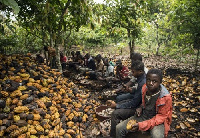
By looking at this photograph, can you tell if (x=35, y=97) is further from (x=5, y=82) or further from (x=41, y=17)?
(x=41, y=17)

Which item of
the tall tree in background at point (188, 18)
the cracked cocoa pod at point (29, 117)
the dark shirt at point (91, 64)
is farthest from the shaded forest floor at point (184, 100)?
the cracked cocoa pod at point (29, 117)

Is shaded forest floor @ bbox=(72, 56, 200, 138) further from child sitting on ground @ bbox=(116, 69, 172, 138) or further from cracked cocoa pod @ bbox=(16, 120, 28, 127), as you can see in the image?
cracked cocoa pod @ bbox=(16, 120, 28, 127)

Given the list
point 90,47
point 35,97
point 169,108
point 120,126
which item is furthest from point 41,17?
point 90,47

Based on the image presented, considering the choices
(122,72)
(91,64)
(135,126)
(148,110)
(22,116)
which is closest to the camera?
(135,126)

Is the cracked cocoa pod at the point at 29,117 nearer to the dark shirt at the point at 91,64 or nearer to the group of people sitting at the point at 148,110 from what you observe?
the group of people sitting at the point at 148,110

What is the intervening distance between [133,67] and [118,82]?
7.88 feet

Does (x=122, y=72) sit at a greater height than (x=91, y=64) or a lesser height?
lesser

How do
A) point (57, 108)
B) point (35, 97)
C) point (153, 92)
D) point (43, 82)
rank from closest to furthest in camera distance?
point (153, 92) < point (35, 97) < point (57, 108) < point (43, 82)

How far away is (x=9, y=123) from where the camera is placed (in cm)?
211

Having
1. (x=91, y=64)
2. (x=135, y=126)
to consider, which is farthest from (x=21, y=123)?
(x=91, y=64)

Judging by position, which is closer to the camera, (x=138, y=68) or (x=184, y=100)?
(x=138, y=68)

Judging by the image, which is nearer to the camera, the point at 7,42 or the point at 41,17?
the point at 41,17

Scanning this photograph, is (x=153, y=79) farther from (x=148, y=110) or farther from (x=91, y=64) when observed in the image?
(x=91, y=64)

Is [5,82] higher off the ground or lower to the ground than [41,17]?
lower
